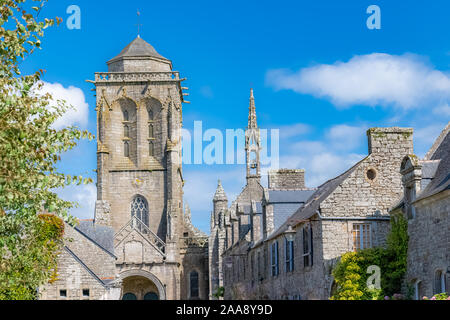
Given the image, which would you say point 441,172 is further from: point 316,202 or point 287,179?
point 287,179

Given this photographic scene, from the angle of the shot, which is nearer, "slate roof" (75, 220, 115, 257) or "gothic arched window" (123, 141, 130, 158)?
"slate roof" (75, 220, 115, 257)

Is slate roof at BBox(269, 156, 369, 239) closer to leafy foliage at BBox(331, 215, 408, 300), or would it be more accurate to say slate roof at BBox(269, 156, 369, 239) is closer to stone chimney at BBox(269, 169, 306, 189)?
leafy foliage at BBox(331, 215, 408, 300)

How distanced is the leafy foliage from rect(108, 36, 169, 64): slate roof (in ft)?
159

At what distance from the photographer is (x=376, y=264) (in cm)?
1933

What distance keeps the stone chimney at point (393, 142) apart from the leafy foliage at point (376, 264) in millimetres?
3089

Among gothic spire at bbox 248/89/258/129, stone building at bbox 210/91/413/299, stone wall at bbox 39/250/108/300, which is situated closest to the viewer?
stone building at bbox 210/91/413/299

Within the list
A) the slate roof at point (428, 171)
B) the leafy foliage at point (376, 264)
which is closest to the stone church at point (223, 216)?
the slate roof at point (428, 171)

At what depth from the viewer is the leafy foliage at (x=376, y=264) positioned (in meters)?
18.9

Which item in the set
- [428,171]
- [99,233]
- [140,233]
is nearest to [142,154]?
[140,233]

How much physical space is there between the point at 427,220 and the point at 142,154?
48.1 m

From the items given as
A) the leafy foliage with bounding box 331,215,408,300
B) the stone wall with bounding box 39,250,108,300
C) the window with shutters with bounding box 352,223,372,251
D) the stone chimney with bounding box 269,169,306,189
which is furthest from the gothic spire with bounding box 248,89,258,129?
the leafy foliage with bounding box 331,215,408,300

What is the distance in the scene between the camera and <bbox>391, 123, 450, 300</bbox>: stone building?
16078 mm

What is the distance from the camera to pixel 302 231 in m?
24.1

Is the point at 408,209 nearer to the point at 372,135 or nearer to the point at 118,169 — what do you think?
the point at 372,135
